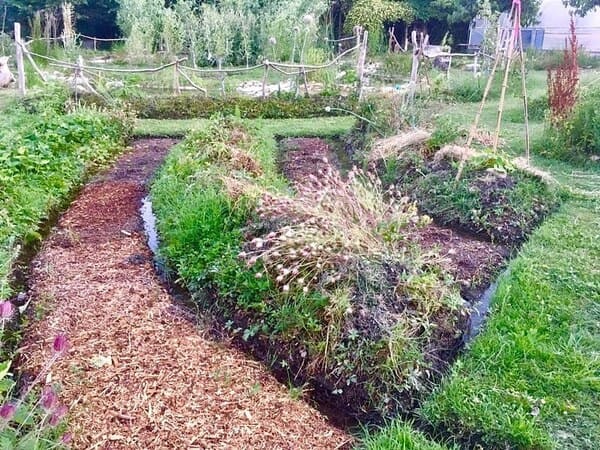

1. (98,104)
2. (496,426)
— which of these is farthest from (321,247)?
(98,104)

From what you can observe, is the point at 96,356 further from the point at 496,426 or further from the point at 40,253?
the point at 496,426

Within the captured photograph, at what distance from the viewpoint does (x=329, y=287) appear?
2.88 metres

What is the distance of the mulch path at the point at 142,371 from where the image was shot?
2303mm

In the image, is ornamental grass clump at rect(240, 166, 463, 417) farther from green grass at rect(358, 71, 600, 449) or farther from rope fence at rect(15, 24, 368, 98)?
rope fence at rect(15, 24, 368, 98)

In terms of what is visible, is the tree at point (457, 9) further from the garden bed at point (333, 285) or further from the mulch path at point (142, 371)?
the mulch path at point (142, 371)

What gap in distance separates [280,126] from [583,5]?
14.1 m

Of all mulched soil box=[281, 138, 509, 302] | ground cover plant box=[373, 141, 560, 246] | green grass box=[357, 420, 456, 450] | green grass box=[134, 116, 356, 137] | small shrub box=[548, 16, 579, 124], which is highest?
small shrub box=[548, 16, 579, 124]

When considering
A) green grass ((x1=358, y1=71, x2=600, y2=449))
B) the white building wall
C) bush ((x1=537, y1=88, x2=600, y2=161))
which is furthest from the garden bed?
the white building wall

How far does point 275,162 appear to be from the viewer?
6082mm

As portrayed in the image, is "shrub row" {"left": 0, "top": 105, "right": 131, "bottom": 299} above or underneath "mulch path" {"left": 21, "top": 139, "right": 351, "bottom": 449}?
above

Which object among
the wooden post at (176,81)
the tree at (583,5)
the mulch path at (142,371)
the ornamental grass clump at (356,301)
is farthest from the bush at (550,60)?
the mulch path at (142,371)

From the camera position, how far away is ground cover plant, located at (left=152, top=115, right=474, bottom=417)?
263 centimetres

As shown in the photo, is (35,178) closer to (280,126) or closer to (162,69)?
(280,126)

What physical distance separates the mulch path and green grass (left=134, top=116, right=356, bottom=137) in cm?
380
